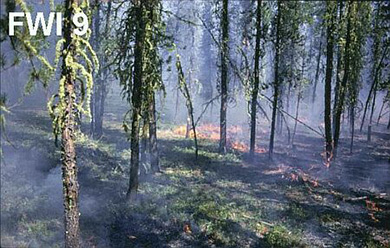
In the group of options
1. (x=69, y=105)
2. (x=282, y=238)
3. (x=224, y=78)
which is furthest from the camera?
(x=224, y=78)

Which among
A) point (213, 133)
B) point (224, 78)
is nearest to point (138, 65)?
point (224, 78)

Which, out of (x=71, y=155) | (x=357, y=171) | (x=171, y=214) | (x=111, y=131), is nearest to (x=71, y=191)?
(x=71, y=155)

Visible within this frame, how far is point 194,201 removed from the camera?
49.9ft

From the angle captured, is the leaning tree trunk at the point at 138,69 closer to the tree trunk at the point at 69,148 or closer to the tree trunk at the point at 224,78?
the tree trunk at the point at 69,148

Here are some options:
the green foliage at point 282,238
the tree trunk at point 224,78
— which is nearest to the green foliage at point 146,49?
the green foliage at point 282,238

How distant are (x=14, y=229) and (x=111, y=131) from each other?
19.3 metres

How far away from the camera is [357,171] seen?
2352cm

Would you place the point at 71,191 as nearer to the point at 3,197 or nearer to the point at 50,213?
the point at 50,213

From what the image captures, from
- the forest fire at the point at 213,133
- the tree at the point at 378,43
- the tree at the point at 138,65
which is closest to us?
the tree at the point at 138,65

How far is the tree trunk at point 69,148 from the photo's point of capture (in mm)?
6887

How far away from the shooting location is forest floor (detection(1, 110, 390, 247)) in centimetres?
1194

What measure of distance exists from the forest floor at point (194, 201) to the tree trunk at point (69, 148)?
6.46ft

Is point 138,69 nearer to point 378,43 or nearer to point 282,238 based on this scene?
point 282,238

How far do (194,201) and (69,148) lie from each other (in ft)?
29.4
